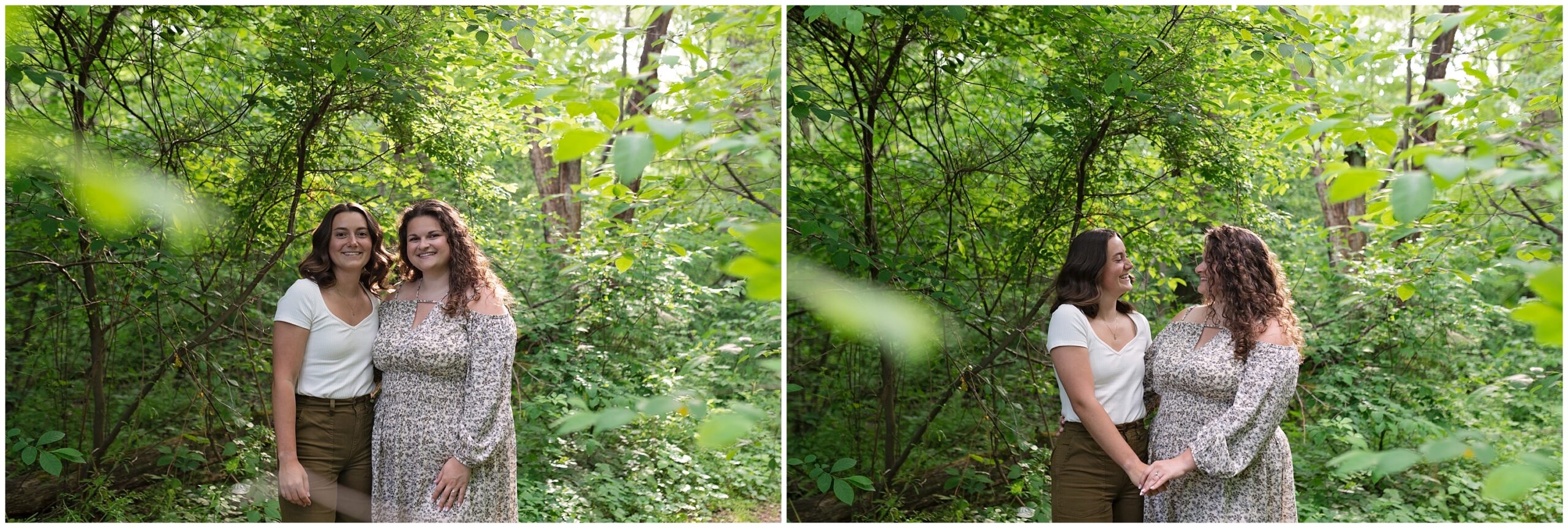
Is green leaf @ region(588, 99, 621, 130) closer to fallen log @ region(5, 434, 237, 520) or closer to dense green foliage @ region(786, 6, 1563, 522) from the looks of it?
dense green foliage @ region(786, 6, 1563, 522)

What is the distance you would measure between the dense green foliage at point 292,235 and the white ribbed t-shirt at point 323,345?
548mm

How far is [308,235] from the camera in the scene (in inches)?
112

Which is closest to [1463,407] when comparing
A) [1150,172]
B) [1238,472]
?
[1150,172]

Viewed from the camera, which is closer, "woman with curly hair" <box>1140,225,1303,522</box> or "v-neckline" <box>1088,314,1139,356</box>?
"woman with curly hair" <box>1140,225,1303,522</box>

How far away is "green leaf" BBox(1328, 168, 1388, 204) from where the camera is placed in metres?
0.99

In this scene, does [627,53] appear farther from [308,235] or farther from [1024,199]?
[1024,199]

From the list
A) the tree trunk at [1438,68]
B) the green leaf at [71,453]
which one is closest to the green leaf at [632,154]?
the green leaf at [71,453]

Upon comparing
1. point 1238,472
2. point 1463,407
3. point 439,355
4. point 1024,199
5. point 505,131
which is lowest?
point 1463,407

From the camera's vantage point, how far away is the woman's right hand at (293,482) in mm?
1827

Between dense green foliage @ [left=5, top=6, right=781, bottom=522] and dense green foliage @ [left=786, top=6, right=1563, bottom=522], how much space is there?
302 millimetres

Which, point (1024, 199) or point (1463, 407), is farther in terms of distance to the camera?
point (1463, 407)

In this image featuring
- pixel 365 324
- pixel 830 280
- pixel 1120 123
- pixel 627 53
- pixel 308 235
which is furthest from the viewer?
pixel 627 53

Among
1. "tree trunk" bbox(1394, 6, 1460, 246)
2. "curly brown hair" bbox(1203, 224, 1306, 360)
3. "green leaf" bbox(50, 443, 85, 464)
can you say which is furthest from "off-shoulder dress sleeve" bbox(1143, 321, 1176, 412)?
"green leaf" bbox(50, 443, 85, 464)

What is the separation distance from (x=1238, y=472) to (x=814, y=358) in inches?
47.3
